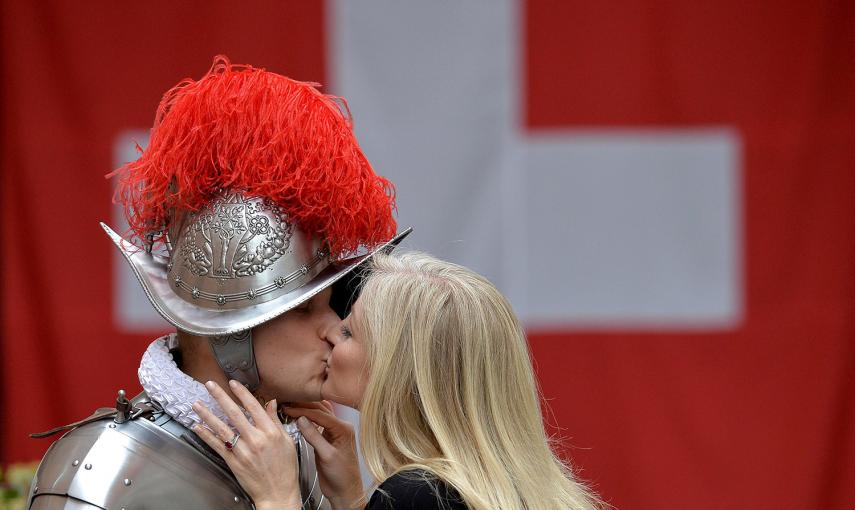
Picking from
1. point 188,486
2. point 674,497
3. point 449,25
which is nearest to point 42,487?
point 188,486

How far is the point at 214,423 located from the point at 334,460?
45 centimetres

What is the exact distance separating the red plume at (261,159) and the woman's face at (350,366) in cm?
15

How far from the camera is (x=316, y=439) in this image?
2.40 meters

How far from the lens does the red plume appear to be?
211 centimetres

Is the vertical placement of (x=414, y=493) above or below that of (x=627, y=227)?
below

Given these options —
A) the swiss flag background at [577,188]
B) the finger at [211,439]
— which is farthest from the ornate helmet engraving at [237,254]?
the swiss flag background at [577,188]

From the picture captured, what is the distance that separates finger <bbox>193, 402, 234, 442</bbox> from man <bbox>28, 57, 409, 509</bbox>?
1 cm

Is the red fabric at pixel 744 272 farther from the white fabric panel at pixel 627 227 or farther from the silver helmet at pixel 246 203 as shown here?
the silver helmet at pixel 246 203

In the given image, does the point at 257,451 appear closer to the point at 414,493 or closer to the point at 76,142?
the point at 414,493

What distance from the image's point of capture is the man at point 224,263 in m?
2.06

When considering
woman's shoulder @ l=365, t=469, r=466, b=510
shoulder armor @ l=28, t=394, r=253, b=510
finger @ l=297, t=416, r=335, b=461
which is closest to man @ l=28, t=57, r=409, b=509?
shoulder armor @ l=28, t=394, r=253, b=510

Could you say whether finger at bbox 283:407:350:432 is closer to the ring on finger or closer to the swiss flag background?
the ring on finger

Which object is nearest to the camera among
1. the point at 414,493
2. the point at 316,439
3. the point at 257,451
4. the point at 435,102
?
the point at 414,493

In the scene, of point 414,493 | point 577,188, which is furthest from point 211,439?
point 577,188
